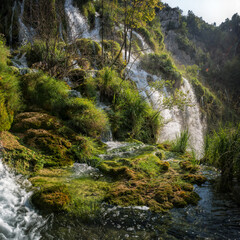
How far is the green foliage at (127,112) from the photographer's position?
24.3 feet

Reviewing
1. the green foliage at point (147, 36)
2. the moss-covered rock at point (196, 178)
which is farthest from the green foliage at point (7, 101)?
the green foliage at point (147, 36)

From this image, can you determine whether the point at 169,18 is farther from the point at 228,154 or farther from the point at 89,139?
the point at 228,154

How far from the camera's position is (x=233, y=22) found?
3319cm

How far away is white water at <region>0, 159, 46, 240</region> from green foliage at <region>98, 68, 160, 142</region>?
4407 millimetres

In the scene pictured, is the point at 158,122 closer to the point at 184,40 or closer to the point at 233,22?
the point at 184,40

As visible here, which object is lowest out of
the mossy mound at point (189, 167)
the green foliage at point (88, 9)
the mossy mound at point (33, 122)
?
the mossy mound at point (189, 167)

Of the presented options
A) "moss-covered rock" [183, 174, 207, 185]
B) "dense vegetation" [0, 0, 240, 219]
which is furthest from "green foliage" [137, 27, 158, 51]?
"moss-covered rock" [183, 174, 207, 185]

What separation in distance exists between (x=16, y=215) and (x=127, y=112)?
18.2 feet

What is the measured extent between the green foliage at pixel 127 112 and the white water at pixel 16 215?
4.41 m

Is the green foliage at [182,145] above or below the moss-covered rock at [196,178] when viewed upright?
above

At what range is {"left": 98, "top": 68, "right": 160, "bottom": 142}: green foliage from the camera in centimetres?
740

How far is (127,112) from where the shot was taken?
7.66 meters

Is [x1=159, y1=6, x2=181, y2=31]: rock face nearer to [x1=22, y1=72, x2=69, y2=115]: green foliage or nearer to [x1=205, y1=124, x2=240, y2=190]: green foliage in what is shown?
[x1=22, y1=72, x2=69, y2=115]: green foliage

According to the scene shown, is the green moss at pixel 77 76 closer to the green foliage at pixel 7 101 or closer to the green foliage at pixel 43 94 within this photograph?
the green foliage at pixel 43 94
